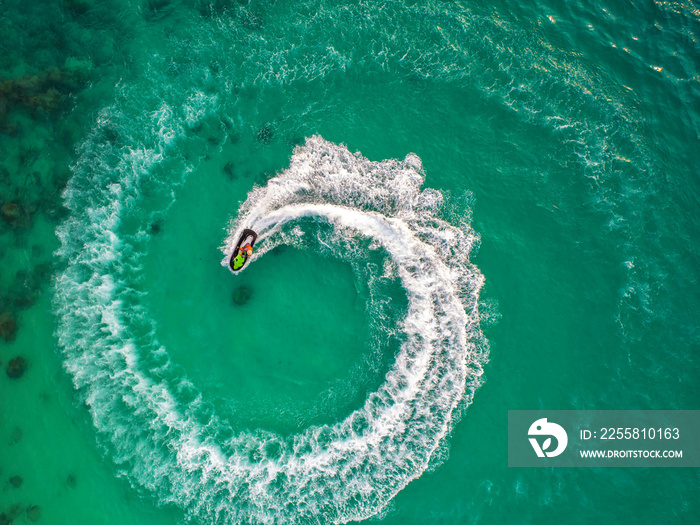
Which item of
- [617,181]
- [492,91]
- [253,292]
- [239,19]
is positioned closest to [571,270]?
[617,181]

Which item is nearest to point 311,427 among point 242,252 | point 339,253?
point 339,253

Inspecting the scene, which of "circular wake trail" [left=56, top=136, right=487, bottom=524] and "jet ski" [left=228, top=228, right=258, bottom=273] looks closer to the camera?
"jet ski" [left=228, top=228, right=258, bottom=273]

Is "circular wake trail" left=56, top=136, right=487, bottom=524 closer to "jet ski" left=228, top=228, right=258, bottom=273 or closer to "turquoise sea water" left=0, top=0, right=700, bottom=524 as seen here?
"turquoise sea water" left=0, top=0, right=700, bottom=524

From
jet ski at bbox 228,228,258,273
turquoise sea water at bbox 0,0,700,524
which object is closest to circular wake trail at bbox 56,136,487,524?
turquoise sea water at bbox 0,0,700,524

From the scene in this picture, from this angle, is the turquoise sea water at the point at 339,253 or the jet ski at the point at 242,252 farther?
the turquoise sea water at the point at 339,253

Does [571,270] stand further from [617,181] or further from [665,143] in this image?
[665,143]

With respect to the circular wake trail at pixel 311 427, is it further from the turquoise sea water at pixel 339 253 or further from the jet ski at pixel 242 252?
the jet ski at pixel 242 252

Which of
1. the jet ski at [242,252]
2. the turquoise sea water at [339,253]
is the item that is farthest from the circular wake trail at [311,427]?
the jet ski at [242,252]
